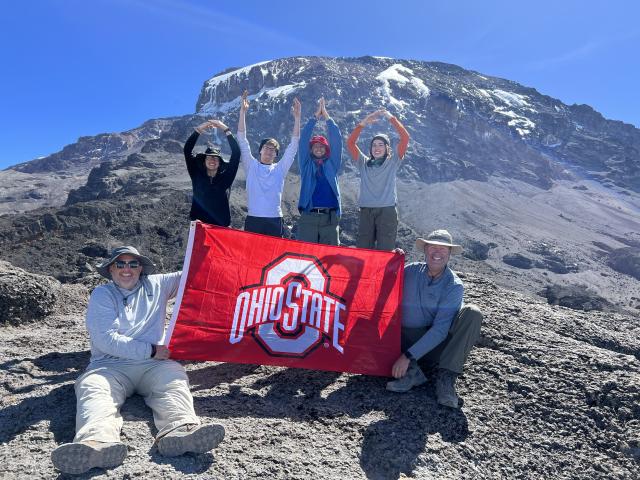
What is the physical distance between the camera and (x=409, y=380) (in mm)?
3828

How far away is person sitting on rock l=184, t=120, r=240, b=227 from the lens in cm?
496

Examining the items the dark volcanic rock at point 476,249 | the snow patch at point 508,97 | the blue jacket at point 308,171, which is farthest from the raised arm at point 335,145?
the snow patch at point 508,97

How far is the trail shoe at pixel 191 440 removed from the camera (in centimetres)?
267

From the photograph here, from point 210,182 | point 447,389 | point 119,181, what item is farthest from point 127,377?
point 119,181

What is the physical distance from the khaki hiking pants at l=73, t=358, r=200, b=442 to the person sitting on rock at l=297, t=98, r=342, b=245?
2431mm

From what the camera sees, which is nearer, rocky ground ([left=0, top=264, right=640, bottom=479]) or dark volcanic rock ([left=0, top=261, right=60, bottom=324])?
rocky ground ([left=0, top=264, right=640, bottom=479])

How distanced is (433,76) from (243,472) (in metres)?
152

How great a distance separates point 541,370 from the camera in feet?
13.8

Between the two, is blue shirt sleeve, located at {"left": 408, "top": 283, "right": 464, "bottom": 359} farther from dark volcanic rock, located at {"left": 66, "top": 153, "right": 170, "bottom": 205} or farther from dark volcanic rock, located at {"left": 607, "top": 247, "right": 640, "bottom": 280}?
dark volcanic rock, located at {"left": 607, "top": 247, "right": 640, "bottom": 280}

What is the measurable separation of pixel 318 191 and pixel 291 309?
1719mm

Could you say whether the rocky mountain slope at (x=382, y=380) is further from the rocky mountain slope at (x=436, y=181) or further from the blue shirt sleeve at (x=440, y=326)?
the blue shirt sleeve at (x=440, y=326)

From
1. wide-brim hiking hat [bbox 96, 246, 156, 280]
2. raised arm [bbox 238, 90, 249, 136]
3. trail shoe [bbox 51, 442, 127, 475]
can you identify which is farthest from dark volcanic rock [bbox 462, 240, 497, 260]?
trail shoe [bbox 51, 442, 127, 475]

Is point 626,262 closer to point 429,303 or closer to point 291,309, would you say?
point 429,303

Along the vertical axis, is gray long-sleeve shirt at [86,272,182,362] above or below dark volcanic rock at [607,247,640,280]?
below
